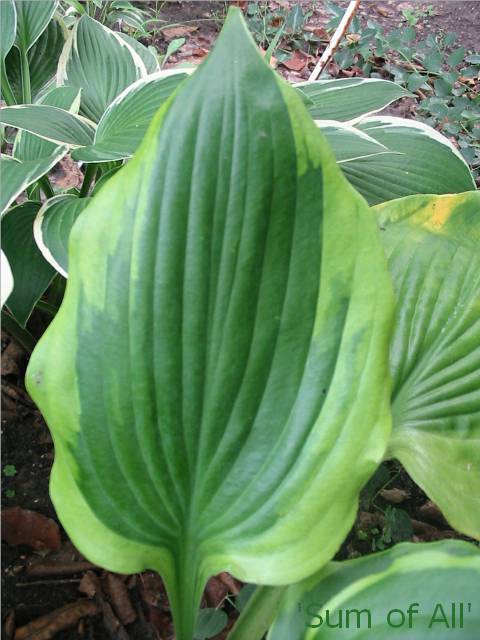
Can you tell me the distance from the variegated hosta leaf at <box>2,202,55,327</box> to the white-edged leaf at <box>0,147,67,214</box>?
0.09 metres

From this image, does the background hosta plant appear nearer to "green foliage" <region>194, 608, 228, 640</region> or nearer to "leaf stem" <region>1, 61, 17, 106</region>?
"leaf stem" <region>1, 61, 17, 106</region>

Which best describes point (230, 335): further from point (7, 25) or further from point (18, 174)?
point (7, 25)

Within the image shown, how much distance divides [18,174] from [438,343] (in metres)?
0.60

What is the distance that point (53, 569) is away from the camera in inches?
34.0

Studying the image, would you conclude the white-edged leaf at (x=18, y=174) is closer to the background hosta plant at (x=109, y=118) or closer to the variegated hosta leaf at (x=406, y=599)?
the background hosta plant at (x=109, y=118)

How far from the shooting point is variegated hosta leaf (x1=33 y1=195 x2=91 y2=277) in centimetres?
81

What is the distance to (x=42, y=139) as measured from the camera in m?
0.99

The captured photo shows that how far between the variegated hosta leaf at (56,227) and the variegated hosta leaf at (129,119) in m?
0.08

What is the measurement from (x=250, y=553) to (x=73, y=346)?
9.4 inches

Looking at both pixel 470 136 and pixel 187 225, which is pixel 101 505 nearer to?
pixel 187 225

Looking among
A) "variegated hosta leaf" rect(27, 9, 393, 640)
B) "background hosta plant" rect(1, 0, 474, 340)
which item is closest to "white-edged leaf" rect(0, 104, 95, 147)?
"background hosta plant" rect(1, 0, 474, 340)

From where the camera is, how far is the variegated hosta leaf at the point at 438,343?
675 mm

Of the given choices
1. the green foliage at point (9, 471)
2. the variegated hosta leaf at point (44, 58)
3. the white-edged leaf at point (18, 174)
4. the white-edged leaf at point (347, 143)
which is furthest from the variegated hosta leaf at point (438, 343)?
the variegated hosta leaf at point (44, 58)

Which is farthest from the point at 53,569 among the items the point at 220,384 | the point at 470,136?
the point at 470,136
